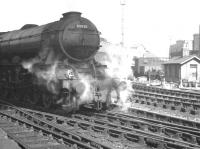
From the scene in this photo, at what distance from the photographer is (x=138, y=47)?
238ft

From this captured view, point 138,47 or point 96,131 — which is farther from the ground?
point 138,47

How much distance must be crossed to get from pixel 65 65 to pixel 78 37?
1.25 metres

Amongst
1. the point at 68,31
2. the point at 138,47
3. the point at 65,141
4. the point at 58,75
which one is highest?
the point at 138,47

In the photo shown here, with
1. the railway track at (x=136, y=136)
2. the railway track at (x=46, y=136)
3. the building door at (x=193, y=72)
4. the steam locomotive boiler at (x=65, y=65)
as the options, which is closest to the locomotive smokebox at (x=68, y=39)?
the steam locomotive boiler at (x=65, y=65)

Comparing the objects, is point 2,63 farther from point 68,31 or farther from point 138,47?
point 138,47

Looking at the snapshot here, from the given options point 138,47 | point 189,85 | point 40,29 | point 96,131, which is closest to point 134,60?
point 189,85

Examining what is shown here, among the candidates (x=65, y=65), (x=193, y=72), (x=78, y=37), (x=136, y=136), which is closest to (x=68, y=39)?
(x=78, y=37)

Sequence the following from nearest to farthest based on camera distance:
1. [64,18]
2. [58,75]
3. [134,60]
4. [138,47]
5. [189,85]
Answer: [58,75] → [64,18] → [189,85] → [134,60] → [138,47]

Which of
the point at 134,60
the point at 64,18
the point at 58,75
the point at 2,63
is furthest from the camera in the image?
the point at 134,60

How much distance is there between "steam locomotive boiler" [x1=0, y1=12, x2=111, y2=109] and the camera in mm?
10820

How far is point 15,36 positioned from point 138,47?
196 feet

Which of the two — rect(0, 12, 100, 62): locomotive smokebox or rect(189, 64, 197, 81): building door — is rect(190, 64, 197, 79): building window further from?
rect(0, 12, 100, 62): locomotive smokebox

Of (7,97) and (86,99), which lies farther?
(7,97)

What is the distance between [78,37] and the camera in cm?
1147
